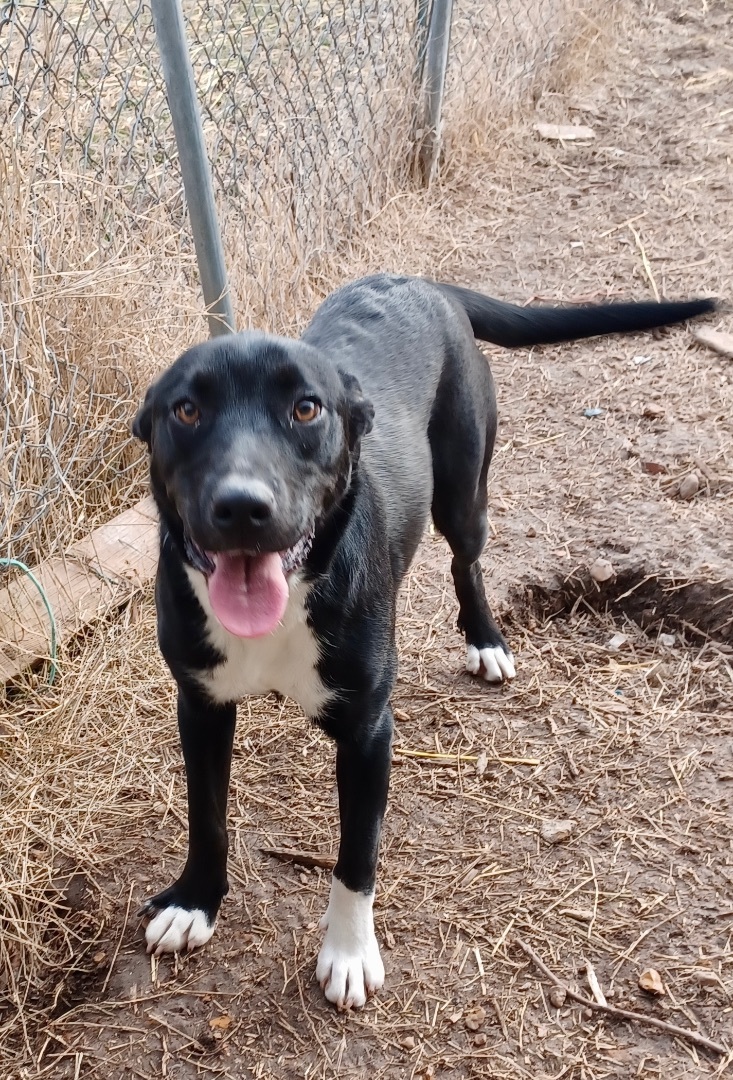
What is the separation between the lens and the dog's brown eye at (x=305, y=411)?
72.6 inches

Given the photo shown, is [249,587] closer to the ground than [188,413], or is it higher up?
closer to the ground

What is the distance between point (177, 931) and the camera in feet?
7.51

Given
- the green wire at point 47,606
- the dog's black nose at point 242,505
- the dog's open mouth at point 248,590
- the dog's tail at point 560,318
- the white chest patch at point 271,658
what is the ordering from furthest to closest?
the green wire at point 47,606 → the dog's tail at point 560,318 → the white chest patch at point 271,658 → the dog's open mouth at point 248,590 → the dog's black nose at point 242,505

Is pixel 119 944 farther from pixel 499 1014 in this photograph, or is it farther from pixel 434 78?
pixel 434 78

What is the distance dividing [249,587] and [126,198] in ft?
7.86

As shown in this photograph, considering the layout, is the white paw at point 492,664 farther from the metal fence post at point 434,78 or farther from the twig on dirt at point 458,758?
the metal fence post at point 434,78

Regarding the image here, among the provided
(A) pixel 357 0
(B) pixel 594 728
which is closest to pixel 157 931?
(B) pixel 594 728

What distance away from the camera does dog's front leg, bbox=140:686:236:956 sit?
7.04 feet

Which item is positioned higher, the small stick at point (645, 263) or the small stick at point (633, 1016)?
the small stick at point (645, 263)

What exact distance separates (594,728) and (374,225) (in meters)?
3.29

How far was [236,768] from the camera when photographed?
279cm

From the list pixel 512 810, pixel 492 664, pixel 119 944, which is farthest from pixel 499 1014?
pixel 492 664

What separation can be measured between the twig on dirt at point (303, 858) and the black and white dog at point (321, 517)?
0.20 metres

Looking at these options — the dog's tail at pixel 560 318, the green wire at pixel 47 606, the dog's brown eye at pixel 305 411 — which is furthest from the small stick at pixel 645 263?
the dog's brown eye at pixel 305 411
